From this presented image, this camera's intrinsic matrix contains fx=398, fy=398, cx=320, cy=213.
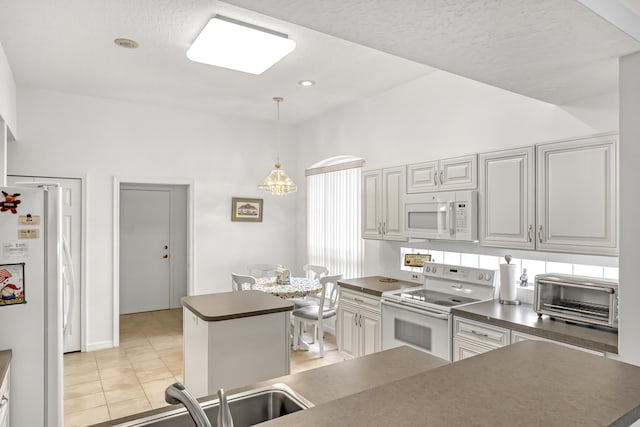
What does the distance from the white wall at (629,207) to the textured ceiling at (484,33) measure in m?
0.16

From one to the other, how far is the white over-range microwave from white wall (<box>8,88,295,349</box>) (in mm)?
2690

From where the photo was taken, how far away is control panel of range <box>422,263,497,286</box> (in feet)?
10.3

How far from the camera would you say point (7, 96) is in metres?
3.55

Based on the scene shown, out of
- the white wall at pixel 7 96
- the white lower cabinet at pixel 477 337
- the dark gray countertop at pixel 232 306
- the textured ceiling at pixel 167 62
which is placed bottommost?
the white lower cabinet at pixel 477 337

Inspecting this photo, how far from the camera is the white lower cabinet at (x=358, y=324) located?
143 inches

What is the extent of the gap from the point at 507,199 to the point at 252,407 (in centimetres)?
230

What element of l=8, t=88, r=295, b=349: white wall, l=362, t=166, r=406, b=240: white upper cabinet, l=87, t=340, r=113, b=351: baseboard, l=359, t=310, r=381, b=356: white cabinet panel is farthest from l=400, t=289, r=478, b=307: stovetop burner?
l=87, t=340, r=113, b=351: baseboard

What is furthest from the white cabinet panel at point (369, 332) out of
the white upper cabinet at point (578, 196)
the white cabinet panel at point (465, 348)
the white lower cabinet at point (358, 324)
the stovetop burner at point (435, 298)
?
the white upper cabinet at point (578, 196)

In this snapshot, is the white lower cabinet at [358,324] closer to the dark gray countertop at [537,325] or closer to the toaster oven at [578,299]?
the dark gray countertop at [537,325]

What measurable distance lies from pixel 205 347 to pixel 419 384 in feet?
5.70

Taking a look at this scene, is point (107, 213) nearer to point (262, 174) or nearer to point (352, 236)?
point (262, 174)

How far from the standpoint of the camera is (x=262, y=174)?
5734 millimetres

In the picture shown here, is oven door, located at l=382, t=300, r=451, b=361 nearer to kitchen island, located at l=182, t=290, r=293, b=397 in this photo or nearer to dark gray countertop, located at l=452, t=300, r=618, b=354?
dark gray countertop, located at l=452, t=300, r=618, b=354

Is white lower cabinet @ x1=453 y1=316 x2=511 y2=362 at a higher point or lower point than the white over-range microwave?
lower
